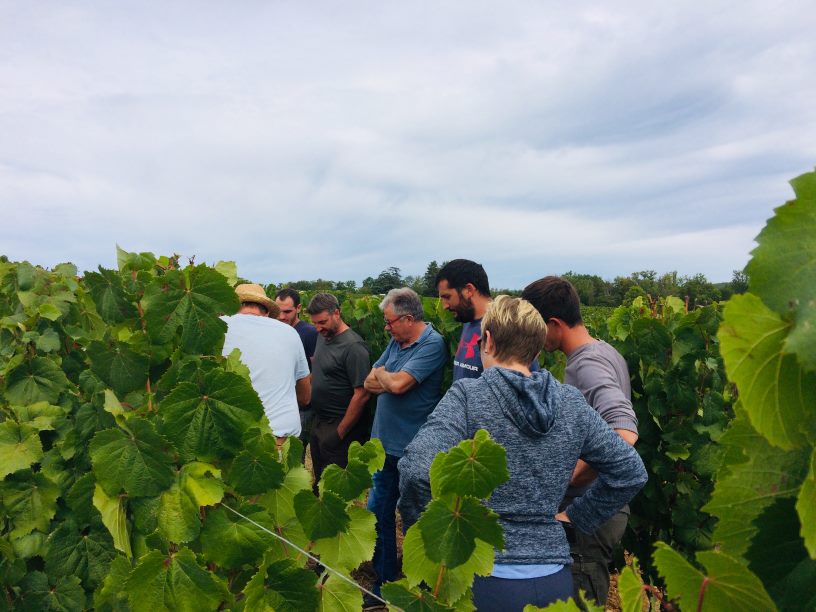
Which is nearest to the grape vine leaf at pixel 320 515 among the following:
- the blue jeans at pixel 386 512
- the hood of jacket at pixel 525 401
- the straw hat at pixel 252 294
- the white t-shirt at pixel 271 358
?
the hood of jacket at pixel 525 401

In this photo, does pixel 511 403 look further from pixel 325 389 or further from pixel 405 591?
pixel 325 389

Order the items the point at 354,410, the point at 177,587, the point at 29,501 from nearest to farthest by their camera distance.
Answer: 1. the point at 177,587
2. the point at 29,501
3. the point at 354,410

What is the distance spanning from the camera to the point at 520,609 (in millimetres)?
1719

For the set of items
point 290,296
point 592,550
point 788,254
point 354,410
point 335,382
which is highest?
point 788,254

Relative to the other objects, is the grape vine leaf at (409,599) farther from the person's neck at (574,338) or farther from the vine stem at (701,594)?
the person's neck at (574,338)

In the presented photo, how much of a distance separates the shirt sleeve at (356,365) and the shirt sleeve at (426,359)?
692 mm

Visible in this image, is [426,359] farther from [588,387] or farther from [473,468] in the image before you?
[473,468]

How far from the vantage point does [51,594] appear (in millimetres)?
2439

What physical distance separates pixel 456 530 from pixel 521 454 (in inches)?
30.2

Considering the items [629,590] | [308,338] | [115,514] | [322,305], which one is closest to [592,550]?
[115,514]

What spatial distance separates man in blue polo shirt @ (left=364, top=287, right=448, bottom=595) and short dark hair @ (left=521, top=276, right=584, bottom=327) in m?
1.39

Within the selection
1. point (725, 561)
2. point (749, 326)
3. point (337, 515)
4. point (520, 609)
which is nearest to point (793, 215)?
point (749, 326)

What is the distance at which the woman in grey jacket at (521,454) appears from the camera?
173 centimetres

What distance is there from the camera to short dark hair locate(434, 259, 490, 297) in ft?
12.4
